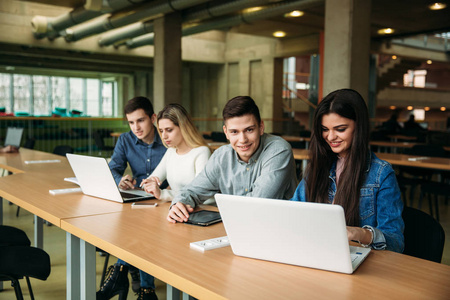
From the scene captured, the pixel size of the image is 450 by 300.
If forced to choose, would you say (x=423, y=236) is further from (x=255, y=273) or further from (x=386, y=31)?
(x=386, y=31)

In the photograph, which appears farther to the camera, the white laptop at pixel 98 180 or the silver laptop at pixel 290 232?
the white laptop at pixel 98 180

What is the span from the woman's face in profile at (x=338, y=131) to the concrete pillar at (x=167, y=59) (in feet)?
24.3

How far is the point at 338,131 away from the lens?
1742 mm

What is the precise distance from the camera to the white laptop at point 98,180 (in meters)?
2.35

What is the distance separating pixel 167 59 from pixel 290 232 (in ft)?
26.2

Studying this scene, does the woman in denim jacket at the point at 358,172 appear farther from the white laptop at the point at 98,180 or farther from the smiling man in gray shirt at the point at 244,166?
the white laptop at the point at 98,180

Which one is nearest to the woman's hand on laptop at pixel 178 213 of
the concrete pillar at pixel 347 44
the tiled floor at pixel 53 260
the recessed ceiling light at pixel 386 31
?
the tiled floor at pixel 53 260

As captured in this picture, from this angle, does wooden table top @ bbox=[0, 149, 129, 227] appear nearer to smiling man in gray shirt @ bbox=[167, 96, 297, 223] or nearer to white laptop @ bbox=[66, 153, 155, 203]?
white laptop @ bbox=[66, 153, 155, 203]

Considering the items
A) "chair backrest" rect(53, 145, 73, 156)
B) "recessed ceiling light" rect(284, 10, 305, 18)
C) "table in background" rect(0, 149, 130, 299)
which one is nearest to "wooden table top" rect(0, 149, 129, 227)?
"table in background" rect(0, 149, 130, 299)

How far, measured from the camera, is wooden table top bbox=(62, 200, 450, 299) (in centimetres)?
119

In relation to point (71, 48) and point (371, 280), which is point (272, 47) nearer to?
point (71, 48)

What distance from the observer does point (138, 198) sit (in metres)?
2.52

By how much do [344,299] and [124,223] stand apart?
3.75 feet

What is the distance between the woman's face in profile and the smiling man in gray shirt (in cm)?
38
